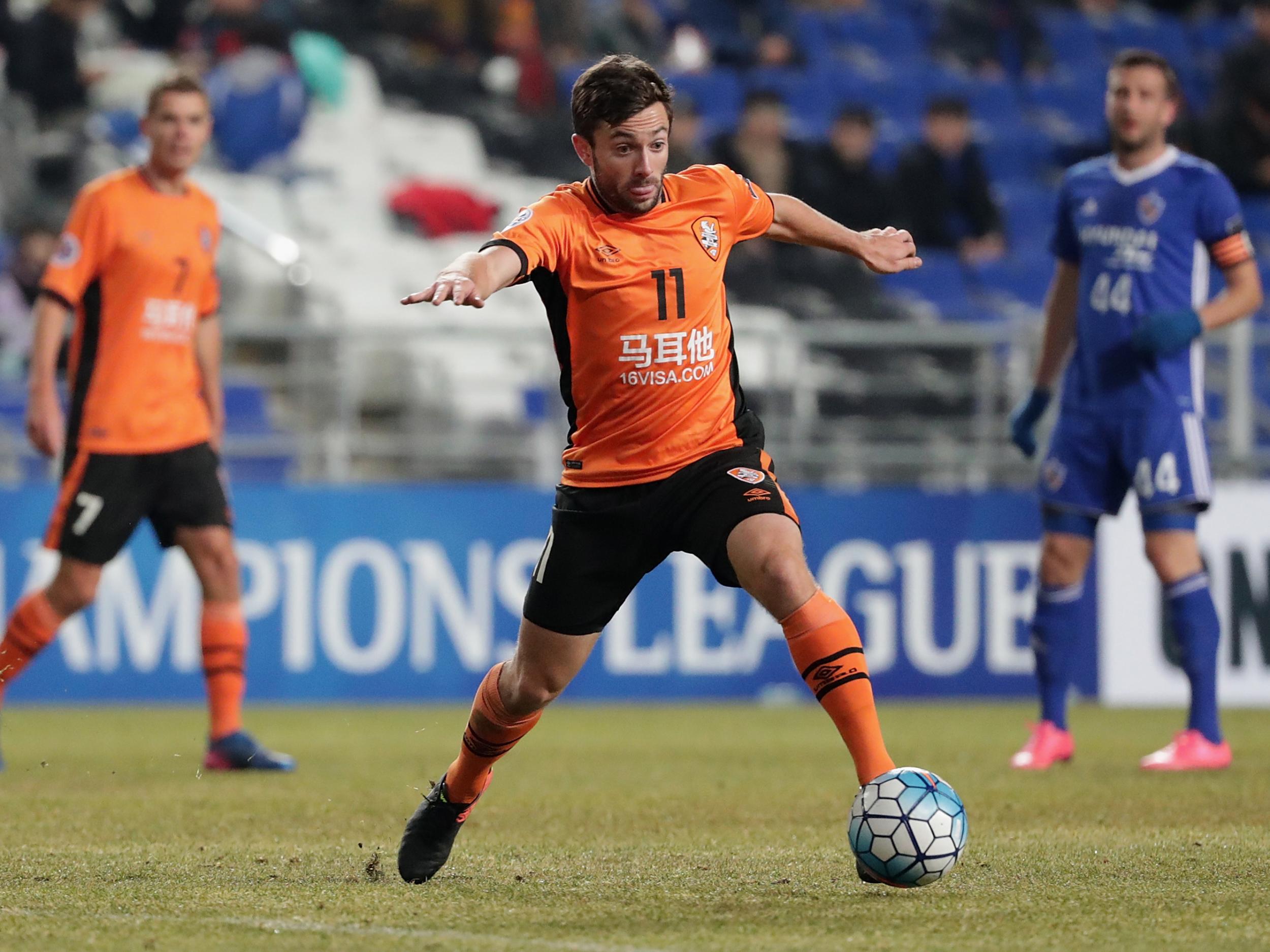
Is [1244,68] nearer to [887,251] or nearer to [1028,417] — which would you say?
[1028,417]

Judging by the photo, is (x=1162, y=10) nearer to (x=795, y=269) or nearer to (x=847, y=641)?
(x=795, y=269)

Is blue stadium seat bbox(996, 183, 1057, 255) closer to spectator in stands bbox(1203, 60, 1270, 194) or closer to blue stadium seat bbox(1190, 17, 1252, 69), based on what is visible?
spectator in stands bbox(1203, 60, 1270, 194)

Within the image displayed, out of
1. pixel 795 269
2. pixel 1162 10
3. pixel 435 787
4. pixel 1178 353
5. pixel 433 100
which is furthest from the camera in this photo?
pixel 1162 10

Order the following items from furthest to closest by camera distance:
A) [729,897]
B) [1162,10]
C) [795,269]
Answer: [1162,10] < [795,269] < [729,897]

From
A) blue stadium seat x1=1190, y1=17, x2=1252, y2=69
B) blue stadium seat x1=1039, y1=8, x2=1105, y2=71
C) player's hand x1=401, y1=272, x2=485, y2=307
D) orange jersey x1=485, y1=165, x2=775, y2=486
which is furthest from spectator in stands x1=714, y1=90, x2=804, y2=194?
player's hand x1=401, y1=272, x2=485, y2=307

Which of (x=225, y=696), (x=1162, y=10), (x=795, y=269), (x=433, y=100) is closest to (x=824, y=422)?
(x=795, y=269)

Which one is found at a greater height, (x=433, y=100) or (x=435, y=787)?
(x=433, y=100)

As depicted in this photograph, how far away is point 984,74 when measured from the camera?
18.4m

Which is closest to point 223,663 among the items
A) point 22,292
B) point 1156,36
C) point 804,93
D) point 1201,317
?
point 1201,317

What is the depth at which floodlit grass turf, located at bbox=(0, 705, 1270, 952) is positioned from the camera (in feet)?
12.4

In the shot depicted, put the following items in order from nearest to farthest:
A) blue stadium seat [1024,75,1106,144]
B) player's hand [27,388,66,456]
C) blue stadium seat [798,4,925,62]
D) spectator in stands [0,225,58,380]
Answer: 1. player's hand [27,388,66,456]
2. spectator in stands [0,225,58,380]
3. blue stadium seat [1024,75,1106,144]
4. blue stadium seat [798,4,925,62]

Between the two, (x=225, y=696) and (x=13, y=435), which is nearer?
(x=225, y=696)

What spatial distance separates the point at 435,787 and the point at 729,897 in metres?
0.91

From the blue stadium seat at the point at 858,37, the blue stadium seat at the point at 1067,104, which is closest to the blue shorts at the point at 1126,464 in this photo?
the blue stadium seat at the point at 1067,104
